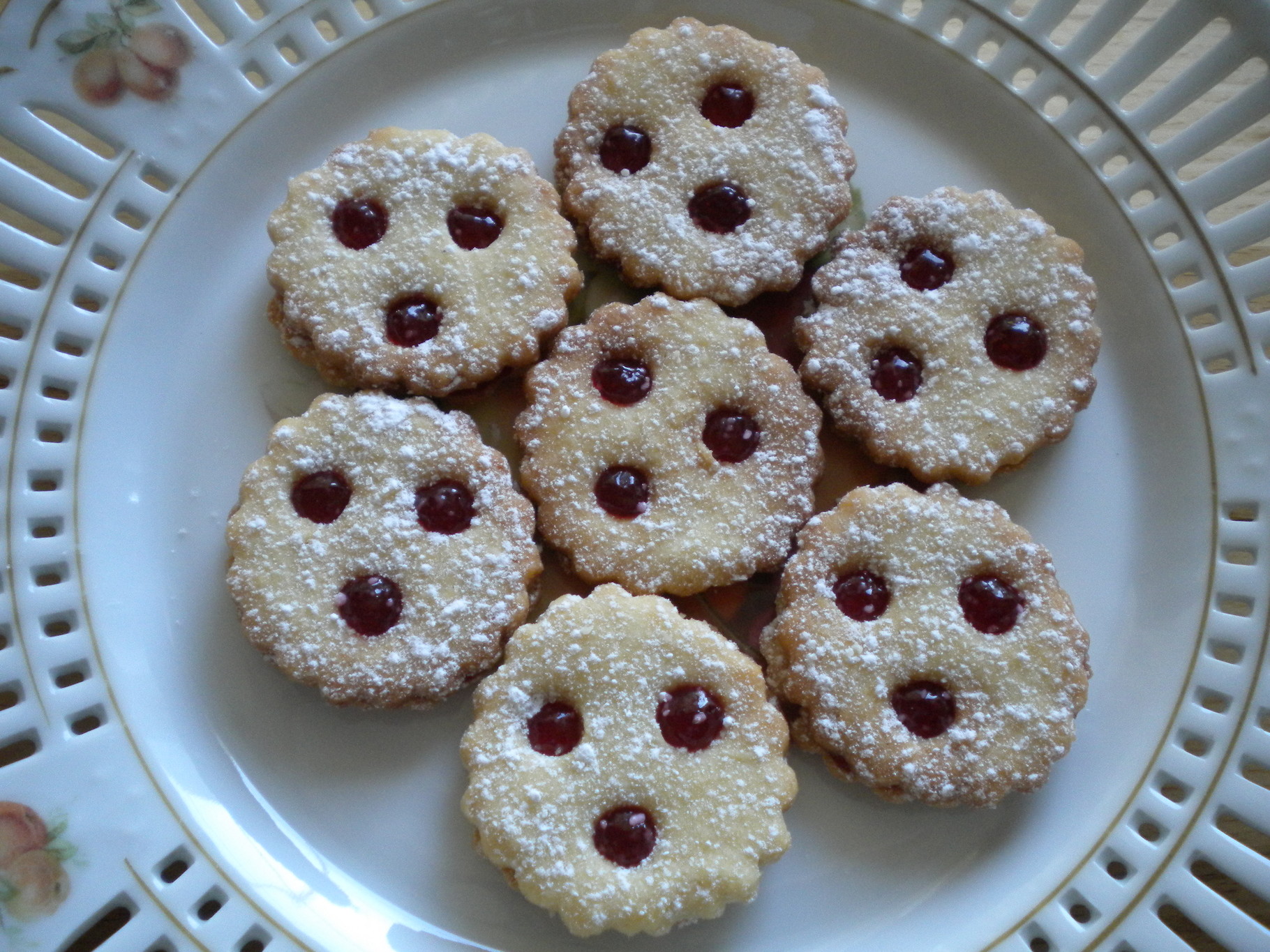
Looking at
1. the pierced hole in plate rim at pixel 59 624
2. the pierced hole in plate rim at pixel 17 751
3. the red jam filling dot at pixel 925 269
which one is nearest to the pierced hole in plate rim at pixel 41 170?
the pierced hole in plate rim at pixel 59 624

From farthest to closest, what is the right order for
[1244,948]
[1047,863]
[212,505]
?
[212,505] → [1047,863] → [1244,948]

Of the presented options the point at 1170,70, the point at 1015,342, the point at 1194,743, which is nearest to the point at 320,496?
the point at 1015,342

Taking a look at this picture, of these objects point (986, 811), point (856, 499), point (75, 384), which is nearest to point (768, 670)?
point (856, 499)

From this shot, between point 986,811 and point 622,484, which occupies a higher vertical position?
point 622,484

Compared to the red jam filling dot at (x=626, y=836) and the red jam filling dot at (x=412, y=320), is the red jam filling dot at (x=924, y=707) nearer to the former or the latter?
the red jam filling dot at (x=626, y=836)

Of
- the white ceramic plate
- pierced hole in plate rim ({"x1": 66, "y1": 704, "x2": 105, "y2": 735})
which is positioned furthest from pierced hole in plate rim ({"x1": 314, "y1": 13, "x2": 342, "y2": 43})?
pierced hole in plate rim ({"x1": 66, "y1": 704, "x2": 105, "y2": 735})

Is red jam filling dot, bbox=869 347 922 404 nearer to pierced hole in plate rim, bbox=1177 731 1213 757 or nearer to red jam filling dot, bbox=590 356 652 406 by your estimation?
red jam filling dot, bbox=590 356 652 406

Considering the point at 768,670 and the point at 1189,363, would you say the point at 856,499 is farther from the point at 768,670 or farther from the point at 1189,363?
the point at 1189,363

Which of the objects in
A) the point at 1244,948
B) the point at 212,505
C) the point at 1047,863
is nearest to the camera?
the point at 1244,948
